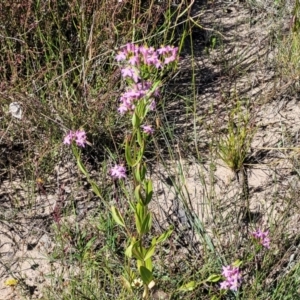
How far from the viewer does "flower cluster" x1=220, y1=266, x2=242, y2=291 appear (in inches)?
79.4

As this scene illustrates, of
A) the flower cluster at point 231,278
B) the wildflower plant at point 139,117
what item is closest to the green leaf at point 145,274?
the wildflower plant at point 139,117

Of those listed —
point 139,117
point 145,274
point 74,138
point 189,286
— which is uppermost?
point 139,117

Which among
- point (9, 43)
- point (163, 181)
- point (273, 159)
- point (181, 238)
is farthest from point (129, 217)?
point (9, 43)

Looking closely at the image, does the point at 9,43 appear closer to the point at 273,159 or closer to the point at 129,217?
the point at 129,217

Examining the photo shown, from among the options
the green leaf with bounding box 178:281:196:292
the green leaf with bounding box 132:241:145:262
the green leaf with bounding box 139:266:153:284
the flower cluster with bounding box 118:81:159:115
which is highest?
the flower cluster with bounding box 118:81:159:115

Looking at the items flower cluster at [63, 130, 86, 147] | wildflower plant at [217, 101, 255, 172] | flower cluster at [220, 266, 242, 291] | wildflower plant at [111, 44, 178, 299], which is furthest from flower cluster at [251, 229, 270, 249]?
flower cluster at [63, 130, 86, 147]

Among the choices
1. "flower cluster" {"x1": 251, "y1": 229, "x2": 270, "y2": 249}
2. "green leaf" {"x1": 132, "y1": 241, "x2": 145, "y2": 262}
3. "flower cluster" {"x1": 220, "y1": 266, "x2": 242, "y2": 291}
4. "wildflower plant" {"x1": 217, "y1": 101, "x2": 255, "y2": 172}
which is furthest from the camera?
"wildflower plant" {"x1": 217, "y1": 101, "x2": 255, "y2": 172}

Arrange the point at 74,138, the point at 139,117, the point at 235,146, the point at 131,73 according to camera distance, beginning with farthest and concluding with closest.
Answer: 1. the point at 235,146
2. the point at 74,138
3. the point at 131,73
4. the point at 139,117

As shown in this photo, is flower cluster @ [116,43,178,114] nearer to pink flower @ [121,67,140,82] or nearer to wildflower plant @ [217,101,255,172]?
pink flower @ [121,67,140,82]

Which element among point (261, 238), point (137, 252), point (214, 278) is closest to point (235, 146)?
point (261, 238)

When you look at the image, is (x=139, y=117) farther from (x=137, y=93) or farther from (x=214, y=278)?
(x=214, y=278)

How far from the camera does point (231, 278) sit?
2.03 meters

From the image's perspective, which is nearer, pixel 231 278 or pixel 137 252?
pixel 137 252

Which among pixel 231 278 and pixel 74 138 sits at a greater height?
pixel 74 138
